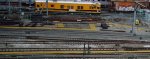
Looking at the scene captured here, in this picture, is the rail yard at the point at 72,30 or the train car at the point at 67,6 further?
the train car at the point at 67,6

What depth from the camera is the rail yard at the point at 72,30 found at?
20.5 m

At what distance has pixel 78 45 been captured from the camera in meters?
23.2

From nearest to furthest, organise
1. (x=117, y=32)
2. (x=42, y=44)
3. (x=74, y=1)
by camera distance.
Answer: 1. (x=42, y=44)
2. (x=117, y=32)
3. (x=74, y=1)

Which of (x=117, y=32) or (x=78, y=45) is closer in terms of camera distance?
(x=78, y=45)

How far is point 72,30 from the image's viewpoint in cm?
2872

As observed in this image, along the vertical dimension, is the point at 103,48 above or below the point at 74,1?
below

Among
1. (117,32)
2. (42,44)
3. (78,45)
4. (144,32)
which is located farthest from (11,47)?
(144,32)

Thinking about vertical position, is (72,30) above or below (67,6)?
below

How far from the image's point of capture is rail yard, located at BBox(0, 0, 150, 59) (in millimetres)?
20469

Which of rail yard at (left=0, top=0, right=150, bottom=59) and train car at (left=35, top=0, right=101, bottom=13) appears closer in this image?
rail yard at (left=0, top=0, right=150, bottom=59)

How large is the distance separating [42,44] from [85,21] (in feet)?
35.8

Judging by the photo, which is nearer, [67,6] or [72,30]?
[72,30]

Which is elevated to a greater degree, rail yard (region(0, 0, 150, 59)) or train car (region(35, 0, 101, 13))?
train car (region(35, 0, 101, 13))

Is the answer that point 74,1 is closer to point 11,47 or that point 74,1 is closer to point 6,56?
point 11,47
